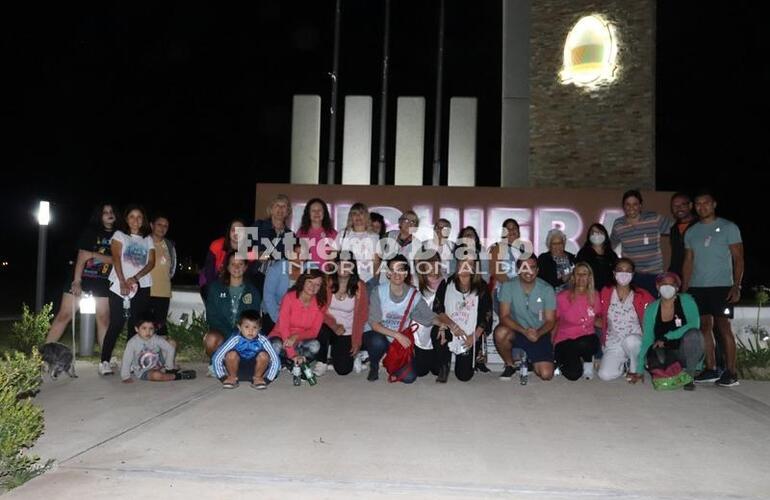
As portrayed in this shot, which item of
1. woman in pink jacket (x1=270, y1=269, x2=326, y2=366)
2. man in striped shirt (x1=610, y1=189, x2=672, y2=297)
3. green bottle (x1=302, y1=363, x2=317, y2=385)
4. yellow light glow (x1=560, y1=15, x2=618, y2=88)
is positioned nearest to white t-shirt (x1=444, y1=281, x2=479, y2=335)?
woman in pink jacket (x1=270, y1=269, x2=326, y2=366)

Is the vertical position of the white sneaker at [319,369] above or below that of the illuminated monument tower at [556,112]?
below

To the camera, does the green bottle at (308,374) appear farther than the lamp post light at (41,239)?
No

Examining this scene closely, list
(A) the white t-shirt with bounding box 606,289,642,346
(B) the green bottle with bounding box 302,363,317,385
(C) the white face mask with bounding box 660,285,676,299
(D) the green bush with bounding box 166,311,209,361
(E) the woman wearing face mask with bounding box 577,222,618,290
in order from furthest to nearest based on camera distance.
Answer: (D) the green bush with bounding box 166,311,209,361
(E) the woman wearing face mask with bounding box 577,222,618,290
(A) the white t-shirt with bounding box 606,289,642,346
(C) the white face mask with bounding box 660,285,676,299
(B) the green bottle with bounding box 302,363,317,385

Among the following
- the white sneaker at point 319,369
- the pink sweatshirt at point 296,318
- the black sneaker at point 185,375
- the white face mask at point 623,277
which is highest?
the white face mask at point 623,277

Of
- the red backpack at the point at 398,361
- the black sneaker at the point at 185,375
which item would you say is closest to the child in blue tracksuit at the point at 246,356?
the black sneaker at the point at 185,375

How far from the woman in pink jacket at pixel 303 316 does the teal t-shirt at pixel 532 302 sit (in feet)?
5.98

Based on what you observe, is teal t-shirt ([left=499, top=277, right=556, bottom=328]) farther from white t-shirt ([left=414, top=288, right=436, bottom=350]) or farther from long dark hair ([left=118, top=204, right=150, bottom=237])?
long dark hair ([left=118, top=204, right=150, bottom=237])

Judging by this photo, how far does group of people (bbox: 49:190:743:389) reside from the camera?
669 centimetres

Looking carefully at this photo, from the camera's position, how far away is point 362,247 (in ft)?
25.2

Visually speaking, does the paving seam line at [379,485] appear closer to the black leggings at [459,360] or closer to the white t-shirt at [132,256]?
the black leggings at [459,360]

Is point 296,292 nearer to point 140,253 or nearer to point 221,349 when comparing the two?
point 221,349

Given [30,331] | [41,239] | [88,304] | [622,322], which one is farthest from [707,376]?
[41,239]

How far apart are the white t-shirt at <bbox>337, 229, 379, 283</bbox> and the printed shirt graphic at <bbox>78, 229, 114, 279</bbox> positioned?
7.50 ft

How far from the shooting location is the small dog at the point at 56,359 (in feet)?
21.4
